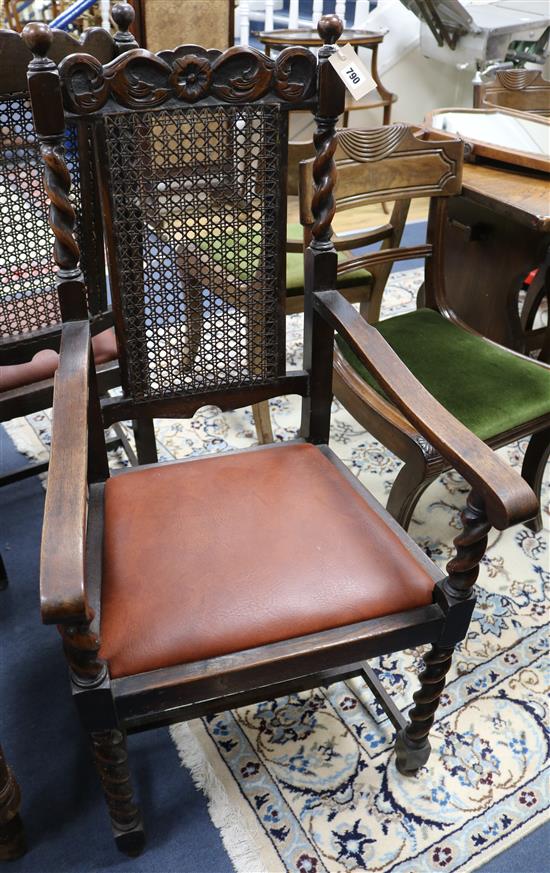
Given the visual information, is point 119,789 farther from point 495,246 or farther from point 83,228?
point 495,246

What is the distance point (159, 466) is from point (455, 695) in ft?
2.56

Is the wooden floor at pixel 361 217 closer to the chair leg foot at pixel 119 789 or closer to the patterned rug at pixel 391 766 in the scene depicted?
the patterned rug at pixel 391 766

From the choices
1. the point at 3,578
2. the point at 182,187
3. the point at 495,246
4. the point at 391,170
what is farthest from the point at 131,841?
the point at 495,246

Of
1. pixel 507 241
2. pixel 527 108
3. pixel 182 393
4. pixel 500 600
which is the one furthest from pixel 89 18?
pixel 500 600

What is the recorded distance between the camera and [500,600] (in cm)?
163

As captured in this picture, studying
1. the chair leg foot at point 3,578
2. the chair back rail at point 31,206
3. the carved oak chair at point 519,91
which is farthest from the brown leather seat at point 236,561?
the carved oak chair at point 519,91

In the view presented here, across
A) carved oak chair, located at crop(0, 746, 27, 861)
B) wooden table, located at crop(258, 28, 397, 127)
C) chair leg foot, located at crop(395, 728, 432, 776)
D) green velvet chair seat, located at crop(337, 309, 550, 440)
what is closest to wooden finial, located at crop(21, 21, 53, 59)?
green velvet chair seat, located at crop(337, 309, 550, 440)

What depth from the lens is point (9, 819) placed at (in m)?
1.07

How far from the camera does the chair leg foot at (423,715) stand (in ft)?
3.55

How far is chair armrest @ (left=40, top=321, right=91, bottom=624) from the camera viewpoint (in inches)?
28.6

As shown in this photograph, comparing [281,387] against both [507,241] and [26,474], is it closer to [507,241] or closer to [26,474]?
[26,474]

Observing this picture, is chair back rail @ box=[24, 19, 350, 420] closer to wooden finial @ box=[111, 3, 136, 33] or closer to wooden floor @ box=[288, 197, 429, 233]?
wooden finial @ box=[111, 3, 136, 33]

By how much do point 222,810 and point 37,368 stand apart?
937 millimetres

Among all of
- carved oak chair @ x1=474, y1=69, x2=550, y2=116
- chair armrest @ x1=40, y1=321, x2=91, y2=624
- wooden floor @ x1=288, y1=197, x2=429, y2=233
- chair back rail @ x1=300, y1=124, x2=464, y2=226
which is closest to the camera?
chair armrest @ x1=40, y1=321, x2=91, y2=624
